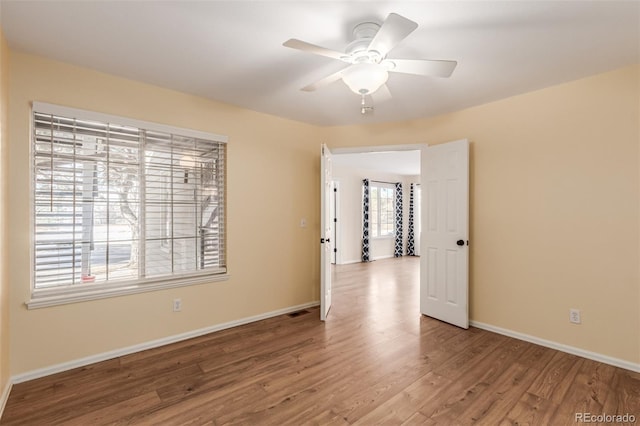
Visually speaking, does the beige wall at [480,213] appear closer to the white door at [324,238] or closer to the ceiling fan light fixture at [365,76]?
the white door at [324,238]

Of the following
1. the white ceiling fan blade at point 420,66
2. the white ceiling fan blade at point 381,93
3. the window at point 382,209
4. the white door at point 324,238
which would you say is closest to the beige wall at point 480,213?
the white door at point 324,238

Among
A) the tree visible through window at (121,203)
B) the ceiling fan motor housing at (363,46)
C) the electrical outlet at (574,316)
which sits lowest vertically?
the electrical outlet at (574,316)

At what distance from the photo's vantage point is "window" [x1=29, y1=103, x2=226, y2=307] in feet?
7.96

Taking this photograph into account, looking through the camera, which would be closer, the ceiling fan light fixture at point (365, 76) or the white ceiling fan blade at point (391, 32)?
the white ceiling fan blade at point (391, 32)

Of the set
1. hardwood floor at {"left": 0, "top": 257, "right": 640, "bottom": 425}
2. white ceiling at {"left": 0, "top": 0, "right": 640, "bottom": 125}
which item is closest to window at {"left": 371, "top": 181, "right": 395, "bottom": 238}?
hardwood floor at {"left": 0, "top": 257, "right": 640, "bottom": 425}

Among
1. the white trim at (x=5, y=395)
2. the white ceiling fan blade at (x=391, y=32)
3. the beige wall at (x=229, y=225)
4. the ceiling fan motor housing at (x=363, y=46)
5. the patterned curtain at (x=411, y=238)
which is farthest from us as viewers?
the patterned curtain at (x=411, y=238)

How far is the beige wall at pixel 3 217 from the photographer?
6.70 ft

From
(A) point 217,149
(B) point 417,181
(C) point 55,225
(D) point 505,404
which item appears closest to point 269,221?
(A) point 217,149

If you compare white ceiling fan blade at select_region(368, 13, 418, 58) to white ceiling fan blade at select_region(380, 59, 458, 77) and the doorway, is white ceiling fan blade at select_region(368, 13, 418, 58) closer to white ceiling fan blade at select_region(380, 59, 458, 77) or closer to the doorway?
white ceiling fan blade at select_region(380, 59, 458, 77)

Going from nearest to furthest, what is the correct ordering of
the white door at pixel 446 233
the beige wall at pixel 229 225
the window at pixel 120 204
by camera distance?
the beige wall at pixel 229 225 < the window at pixel 120 204 < the white door at pixel 446 233

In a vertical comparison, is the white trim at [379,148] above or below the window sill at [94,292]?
above

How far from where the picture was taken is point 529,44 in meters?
2.14

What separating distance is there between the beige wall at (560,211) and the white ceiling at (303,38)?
0.31m

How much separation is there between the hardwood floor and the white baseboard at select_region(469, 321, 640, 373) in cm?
8
